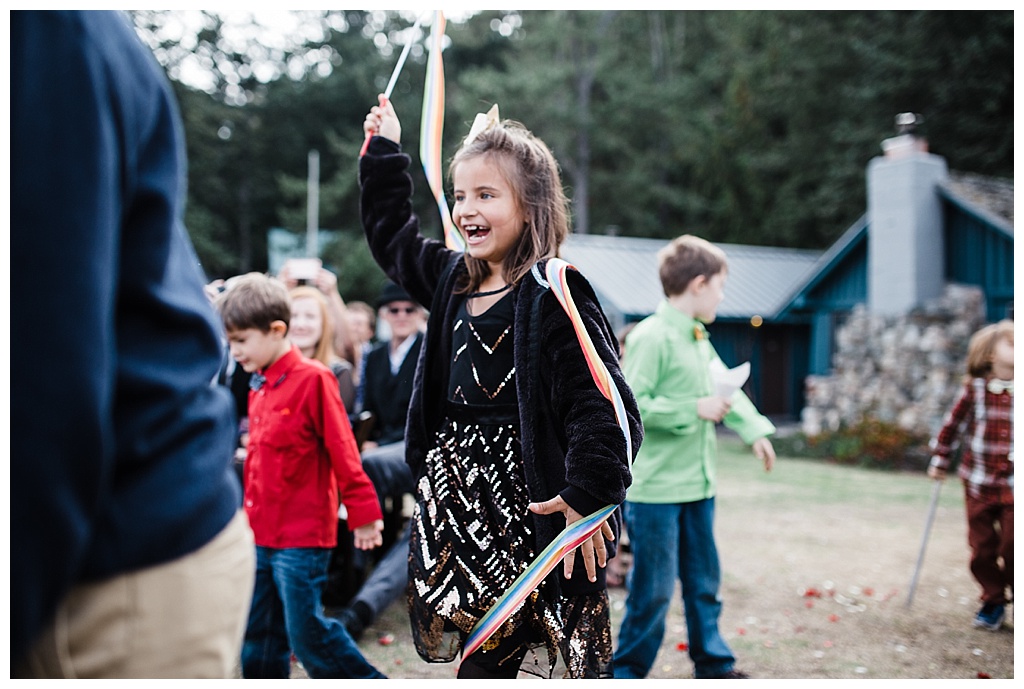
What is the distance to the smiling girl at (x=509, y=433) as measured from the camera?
7.39 feet

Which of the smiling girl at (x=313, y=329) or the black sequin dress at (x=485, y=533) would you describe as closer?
the black sequin dress at (x=485, y=533)

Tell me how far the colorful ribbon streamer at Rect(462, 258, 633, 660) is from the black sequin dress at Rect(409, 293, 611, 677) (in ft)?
0.14

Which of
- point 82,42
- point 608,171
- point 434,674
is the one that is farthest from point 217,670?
point 608,171

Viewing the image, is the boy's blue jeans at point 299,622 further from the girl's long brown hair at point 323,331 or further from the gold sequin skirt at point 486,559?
the girl's long brown hair at point 323,331

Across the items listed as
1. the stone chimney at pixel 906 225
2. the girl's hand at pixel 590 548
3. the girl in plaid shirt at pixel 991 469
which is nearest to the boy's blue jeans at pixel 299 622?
the girl's hand at pixel 590 548

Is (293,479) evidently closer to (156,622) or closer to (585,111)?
(156,622)

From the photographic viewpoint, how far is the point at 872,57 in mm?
27859

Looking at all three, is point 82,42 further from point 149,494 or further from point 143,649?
point 143,649

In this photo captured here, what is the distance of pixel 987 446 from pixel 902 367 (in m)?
11.7

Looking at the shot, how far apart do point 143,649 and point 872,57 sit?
101ft

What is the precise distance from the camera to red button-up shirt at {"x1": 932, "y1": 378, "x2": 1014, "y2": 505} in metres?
4.77

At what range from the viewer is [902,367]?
15695 millimetres

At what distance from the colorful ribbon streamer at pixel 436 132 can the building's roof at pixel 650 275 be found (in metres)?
16.0

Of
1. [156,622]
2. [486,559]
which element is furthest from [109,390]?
[486,559]
